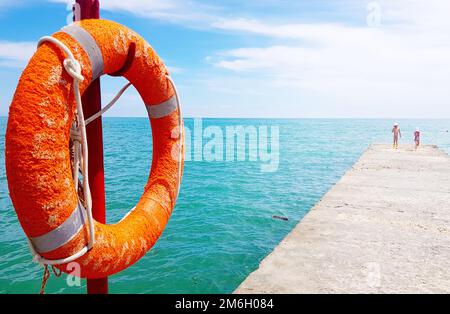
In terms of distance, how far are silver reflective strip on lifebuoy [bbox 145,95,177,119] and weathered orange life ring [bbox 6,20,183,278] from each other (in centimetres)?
31

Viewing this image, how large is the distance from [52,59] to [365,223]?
16.9ft

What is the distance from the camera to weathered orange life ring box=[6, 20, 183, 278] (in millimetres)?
2053

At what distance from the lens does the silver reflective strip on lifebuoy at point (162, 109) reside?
326 cm

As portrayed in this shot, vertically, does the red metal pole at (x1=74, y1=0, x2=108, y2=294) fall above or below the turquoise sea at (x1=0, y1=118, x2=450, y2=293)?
above

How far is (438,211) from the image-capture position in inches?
255

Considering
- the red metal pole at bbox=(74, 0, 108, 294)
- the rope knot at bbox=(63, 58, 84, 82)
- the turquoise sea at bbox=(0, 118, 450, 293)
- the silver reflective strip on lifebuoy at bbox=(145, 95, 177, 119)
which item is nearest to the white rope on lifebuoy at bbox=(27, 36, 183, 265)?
the rope knot at bbox=(63, 58, 84, 82)

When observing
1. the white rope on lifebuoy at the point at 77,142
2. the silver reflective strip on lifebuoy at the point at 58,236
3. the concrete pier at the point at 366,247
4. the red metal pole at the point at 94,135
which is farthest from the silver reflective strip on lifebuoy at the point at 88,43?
the concrete pier at the point at 366,247

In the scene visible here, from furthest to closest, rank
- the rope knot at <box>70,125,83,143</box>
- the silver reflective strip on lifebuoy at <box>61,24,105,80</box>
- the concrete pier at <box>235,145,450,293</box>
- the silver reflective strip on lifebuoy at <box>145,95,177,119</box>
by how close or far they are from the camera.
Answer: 1. the concrete pier at <box>235,145,450,293</box>
2. the silver reflective strip on lifebuoy at <box>145,95,177,119</box>
3. the rope knot at <box>70,125,83,143</box>
4. the silver reflective strip on lifebuoy at <box>61,24,105,80</box>

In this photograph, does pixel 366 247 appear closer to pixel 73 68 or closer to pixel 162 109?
pixel 162 109

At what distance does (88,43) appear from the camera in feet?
7.86

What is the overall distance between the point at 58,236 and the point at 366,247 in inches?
153

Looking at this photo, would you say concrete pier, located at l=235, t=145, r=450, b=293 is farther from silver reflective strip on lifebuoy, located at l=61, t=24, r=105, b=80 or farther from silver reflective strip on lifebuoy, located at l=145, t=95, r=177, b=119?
silver reflective strip on lifebuoy, located at l=61, t=24, r=105, b=80

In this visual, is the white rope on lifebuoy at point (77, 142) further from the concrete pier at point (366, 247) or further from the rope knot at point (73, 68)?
the concrete pier at point (366, 247)
